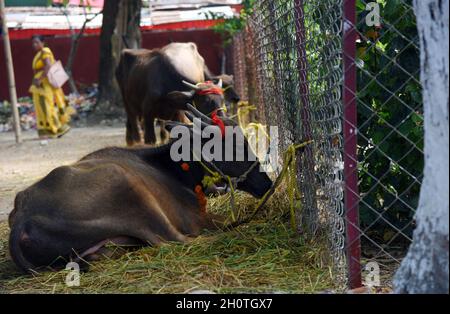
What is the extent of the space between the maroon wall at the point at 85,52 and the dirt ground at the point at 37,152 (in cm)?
760

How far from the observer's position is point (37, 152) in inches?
541

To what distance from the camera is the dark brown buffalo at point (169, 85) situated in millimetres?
9812

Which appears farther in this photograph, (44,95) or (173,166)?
(44,95)

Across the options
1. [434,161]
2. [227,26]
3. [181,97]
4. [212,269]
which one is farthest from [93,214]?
[227,26]

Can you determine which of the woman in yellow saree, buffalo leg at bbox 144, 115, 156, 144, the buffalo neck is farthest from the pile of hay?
the woman in yellow saree

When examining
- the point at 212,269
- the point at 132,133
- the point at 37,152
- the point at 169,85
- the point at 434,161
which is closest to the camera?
the point at 434,161

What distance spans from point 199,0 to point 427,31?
80.4 feet

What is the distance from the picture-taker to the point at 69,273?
16.6 ft

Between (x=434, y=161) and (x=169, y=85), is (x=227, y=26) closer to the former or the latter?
(x=169, y=85)

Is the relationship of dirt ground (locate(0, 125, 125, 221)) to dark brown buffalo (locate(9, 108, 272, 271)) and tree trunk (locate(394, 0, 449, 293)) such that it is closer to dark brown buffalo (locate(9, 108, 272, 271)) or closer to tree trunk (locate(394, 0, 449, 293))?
dark brown buffalo (locate(9, 108, 272, 271))

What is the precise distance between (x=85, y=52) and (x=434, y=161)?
79.4 ft

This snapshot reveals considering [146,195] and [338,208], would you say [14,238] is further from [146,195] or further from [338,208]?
[338,208]

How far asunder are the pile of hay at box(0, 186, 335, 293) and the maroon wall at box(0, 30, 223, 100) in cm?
2092

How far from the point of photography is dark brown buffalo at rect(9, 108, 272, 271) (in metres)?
5.12
